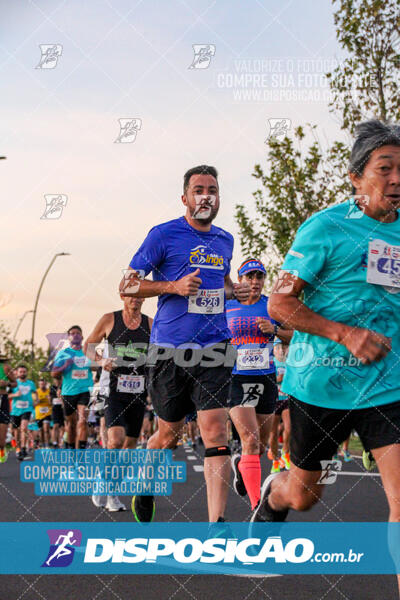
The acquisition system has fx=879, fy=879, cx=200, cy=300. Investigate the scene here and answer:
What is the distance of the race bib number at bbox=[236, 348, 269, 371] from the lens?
7963 millimetres

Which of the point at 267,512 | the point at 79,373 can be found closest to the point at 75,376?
the point at 79,373

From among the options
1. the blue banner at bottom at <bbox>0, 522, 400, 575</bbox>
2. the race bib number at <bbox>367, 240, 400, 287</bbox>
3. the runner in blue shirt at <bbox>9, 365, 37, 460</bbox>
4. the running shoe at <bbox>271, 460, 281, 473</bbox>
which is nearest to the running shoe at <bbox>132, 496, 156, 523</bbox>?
the blue banner at bottom at <bbox>0, 522, 400, 575</bbox>

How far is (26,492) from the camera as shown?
9898 mm

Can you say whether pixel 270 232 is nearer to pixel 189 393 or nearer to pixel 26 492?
pixel 26 492

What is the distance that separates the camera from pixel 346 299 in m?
3.75

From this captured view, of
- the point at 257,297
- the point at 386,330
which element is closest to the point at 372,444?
the point at 386,330

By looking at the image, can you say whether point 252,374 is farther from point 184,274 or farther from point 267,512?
point 267,512

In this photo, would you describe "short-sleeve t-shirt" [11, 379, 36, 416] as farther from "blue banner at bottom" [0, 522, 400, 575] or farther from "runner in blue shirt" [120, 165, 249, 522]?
"runner in blue shirt" [120, 165, 249, 522]

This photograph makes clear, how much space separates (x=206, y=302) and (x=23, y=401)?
13.3 metres

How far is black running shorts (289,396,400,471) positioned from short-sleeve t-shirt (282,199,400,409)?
1.6 inches

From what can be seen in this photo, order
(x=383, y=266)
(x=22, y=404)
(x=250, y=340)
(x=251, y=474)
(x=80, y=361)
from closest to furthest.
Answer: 1. (x=383, y=266)
2. (x=251, y=474)
3. (x=250, y=340)
4. (x=80, y=361)
5. (x=22, y=404)

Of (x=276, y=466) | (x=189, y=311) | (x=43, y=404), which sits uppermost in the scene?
(x=189, y=311)

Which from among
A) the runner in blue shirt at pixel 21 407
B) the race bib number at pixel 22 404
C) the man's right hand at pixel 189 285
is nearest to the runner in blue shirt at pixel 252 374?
the man's right hand at pixel 189 285

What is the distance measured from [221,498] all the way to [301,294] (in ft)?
5.66
